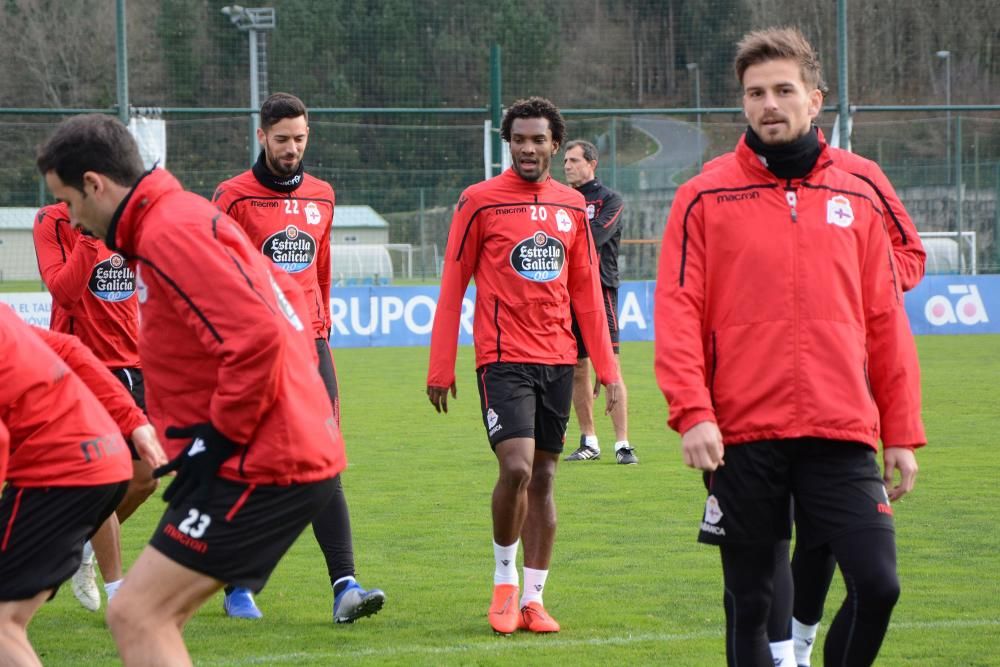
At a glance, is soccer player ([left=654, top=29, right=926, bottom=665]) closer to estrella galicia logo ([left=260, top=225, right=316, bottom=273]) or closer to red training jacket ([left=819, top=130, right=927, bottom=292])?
red training jacket ([left=819, top=130, right=927, bottom=292])

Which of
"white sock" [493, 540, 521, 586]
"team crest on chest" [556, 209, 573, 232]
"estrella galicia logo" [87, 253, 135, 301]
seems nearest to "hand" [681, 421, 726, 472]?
"white sock" [493, 540, 521, 586]

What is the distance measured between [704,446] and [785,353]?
1.38ft

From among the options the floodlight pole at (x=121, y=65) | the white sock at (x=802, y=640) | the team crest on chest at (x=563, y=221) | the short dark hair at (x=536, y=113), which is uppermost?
the floodlight pole at (x=121, y=65)

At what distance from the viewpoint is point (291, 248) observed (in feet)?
22.9

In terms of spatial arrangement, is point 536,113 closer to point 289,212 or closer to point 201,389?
point 289,212

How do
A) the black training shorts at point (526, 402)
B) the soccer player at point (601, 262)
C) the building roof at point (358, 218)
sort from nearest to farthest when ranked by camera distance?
the black training shorts at point (526, 402) → the soccer player at point (601, 262) → the building roof at point (358, 218)

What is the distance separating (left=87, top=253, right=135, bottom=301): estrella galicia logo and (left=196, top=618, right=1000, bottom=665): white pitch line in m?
2.18

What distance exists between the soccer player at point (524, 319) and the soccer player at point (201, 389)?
8.17ft

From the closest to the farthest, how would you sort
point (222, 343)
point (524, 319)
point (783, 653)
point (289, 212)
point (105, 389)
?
point (222, 343) → point (783, 653) → point (105, 389) → point (524, 319) → point (289, 212)

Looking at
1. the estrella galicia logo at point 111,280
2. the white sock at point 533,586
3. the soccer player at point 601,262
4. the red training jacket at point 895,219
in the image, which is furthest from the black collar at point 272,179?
the soccer player at point 601,262

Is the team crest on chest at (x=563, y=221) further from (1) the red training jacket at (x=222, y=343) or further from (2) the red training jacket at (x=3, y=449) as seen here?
(2) the red training jacket at (x=3, y=449)

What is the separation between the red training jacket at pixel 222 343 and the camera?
11.9ft

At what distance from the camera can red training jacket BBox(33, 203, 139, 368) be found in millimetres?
6988

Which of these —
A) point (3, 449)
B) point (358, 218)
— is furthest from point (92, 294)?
point (358, 218)
